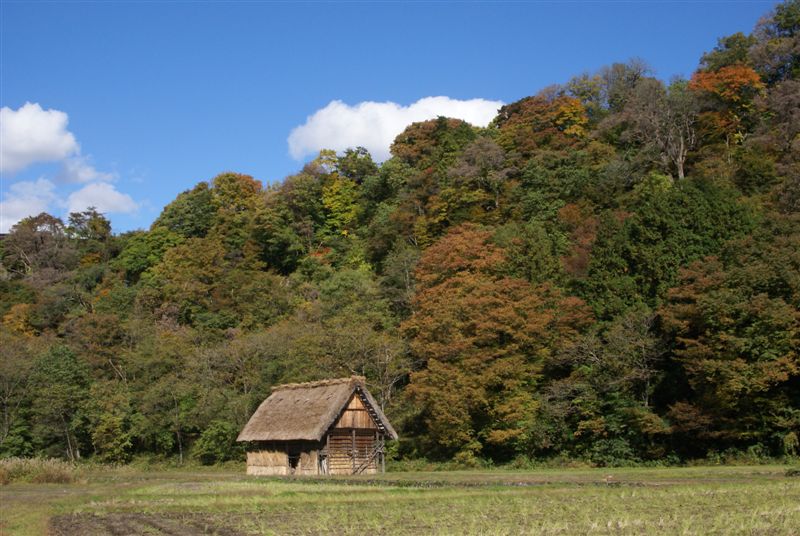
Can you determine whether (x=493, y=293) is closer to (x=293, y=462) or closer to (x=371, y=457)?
(x=371, y=457)

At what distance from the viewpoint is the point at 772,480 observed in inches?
934

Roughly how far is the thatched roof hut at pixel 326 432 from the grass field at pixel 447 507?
37.3ft

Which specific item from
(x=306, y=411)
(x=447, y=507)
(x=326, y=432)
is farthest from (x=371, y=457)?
(x=447, y=507)

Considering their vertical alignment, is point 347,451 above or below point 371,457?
above

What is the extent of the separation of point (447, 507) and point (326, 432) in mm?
21647

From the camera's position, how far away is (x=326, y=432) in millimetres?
40625

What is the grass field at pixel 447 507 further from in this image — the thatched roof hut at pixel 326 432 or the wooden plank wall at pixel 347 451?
the wooden plank wall at pixel 347 451

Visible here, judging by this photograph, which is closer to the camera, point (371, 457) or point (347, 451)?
point (347, 451)

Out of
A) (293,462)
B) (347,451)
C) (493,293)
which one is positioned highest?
(493,293)

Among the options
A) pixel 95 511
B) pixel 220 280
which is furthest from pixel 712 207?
pixel 220 280

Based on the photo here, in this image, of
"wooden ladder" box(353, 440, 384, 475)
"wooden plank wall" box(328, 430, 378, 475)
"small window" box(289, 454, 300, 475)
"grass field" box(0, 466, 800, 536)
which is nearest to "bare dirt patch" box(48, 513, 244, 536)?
"grass field" box(0, 466, 800, 536)

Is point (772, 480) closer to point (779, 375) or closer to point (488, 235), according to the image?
Answer: point (779, 375)

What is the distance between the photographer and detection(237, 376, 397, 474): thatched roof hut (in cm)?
4091

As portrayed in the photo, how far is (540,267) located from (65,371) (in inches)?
1481
